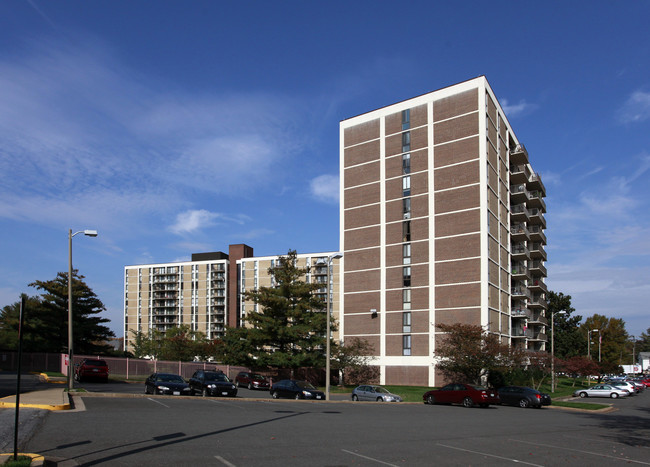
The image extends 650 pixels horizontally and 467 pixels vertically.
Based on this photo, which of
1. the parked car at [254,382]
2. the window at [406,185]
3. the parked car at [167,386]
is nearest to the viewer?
the parked car at [167,386]

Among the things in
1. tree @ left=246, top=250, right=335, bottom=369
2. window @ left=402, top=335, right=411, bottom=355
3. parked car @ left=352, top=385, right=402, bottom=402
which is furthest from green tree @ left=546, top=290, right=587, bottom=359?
parked car @ left=352, top=385, right=402, bottom=402

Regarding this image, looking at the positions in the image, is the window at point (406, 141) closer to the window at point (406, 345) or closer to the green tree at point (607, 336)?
the window at point (406, 345)

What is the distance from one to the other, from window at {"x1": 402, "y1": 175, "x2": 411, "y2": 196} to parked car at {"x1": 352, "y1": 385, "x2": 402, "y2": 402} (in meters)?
32.7

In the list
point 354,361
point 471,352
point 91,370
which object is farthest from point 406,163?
point 91,370

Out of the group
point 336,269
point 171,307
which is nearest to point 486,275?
point 336,269

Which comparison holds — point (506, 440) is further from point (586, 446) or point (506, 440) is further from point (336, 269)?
point (336, 269)

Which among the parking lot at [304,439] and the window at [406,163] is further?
the window at [406,163]

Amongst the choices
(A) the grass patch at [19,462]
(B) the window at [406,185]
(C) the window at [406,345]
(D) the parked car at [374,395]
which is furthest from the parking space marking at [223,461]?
(B) the window at [406,185]

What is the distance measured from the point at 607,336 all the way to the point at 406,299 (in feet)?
196

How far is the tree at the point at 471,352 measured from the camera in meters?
50.2

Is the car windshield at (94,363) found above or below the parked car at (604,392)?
above

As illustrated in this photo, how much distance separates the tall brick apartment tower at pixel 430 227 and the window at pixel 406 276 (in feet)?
0.37

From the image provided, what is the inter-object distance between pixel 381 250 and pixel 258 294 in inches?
706

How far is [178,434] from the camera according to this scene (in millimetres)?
14414
